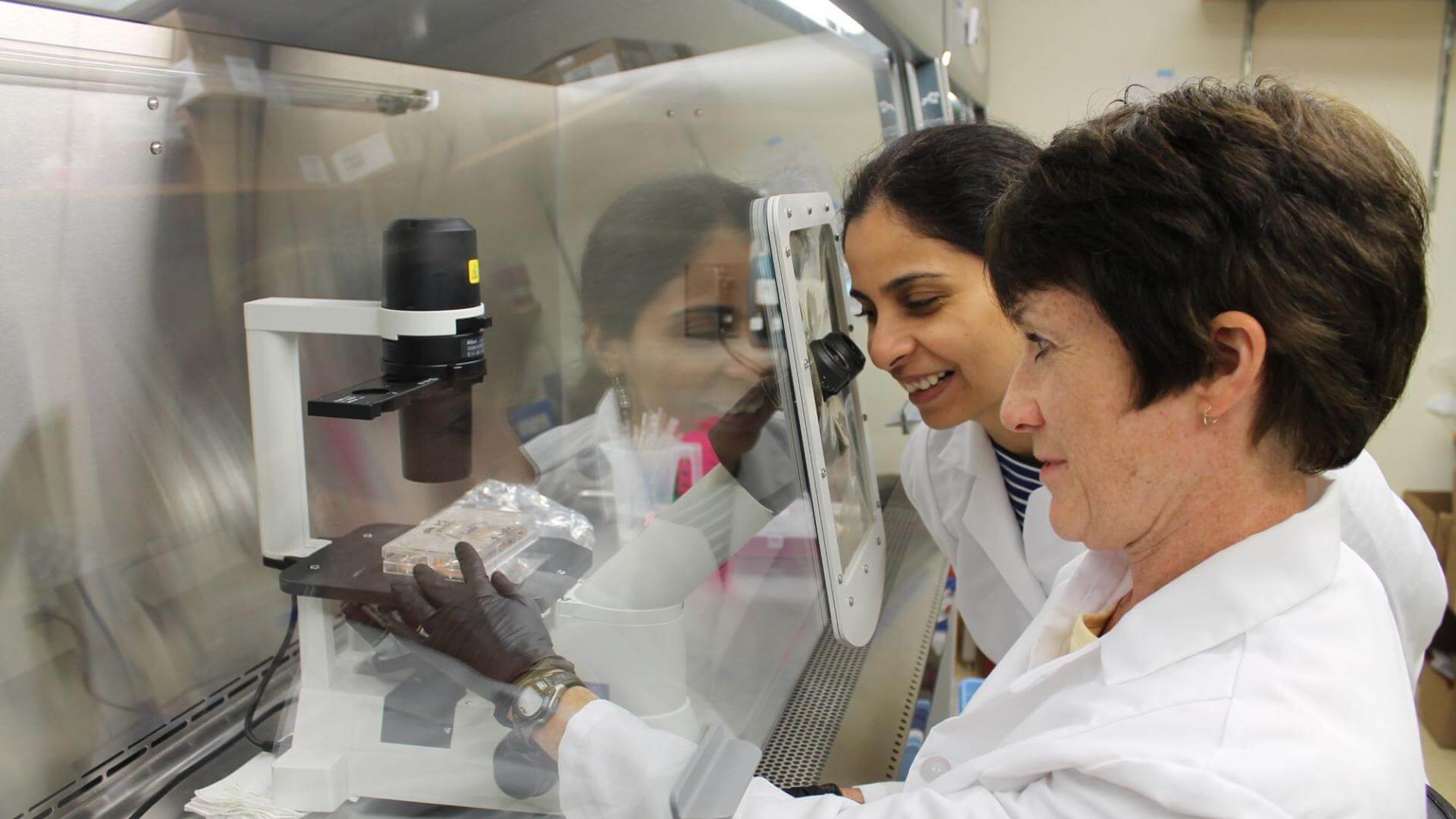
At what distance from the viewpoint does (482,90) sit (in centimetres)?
156

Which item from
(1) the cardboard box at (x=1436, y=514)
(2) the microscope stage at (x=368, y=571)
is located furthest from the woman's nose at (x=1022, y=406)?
(1) the cardboard box at (x=1436, y=514)

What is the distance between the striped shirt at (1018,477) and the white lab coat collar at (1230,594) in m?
0.61

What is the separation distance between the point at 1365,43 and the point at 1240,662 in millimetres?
3801

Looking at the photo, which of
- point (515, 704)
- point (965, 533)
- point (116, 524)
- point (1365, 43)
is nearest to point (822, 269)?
point (965, 533)

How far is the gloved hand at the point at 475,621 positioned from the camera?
A: 83 centimetres

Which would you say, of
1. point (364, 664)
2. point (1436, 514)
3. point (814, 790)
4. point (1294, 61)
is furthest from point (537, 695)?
point (1294, 61)

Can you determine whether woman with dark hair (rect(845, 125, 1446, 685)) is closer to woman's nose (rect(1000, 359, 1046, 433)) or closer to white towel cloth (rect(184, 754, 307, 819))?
woman's nose (rect(1000, 359, 1046, 433))

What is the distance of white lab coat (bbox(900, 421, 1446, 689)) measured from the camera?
1188mm

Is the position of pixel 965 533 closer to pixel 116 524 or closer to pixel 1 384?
pixel 116 524

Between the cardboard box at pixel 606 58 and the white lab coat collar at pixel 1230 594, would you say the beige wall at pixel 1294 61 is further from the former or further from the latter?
the white lab coat collar at pixel 1230 594

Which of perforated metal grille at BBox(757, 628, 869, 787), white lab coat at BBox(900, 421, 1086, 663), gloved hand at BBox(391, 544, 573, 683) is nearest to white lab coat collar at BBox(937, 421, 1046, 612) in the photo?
white lab coat at BBox(900, 421, 1086, 663)

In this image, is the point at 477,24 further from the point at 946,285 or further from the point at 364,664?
the point at 364,664

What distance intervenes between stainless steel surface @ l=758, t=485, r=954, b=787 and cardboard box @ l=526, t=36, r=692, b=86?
3.00 feet

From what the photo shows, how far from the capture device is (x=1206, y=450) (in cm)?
71
